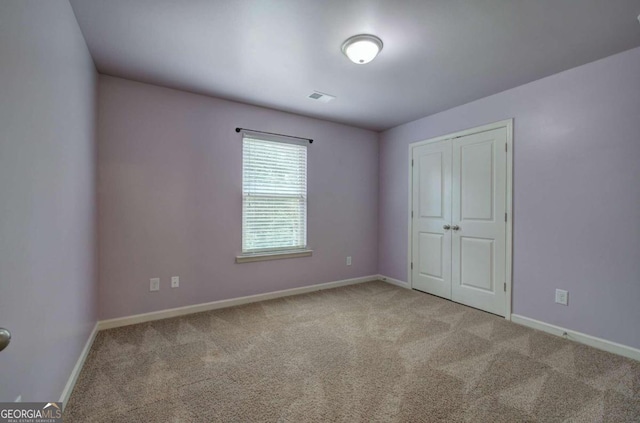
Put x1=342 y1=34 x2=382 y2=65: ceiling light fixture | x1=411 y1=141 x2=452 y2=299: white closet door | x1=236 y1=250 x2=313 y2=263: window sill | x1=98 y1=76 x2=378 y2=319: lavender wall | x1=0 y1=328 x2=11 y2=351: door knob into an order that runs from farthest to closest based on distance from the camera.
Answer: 1. x1=411 y1=141 x2=452 y2=299: white closet door
2. x1=236 y1=250 x2=313 y2=263: window sill
3. x1=98 y1=76 x2=378 y2=319: lavender wall
4. x1=342 y1=34 x2=382 y2=65: ceiling light fixture
5. x1=0 y1=328 x2=11 y2=351: door knob

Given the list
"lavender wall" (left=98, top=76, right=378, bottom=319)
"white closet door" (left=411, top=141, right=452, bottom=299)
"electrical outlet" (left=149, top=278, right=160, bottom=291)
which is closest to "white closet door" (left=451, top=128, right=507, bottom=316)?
"white closet door" (left=411, top=141, right=452, bottom=299)

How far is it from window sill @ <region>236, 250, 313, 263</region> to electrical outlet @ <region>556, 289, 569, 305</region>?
2787mm

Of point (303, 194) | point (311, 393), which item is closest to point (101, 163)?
point (303, 194)

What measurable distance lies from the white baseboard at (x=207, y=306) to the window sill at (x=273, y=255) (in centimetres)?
46

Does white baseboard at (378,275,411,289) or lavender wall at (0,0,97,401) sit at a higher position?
lavender wall at (0,0,97,401)

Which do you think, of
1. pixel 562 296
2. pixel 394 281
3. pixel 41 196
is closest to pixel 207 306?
pixel 41 196

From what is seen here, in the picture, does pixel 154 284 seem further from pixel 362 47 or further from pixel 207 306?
pixel 362 47

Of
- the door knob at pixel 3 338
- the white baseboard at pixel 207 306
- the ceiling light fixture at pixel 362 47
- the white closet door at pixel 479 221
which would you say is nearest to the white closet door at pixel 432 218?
the white closet door at pixel 479 221

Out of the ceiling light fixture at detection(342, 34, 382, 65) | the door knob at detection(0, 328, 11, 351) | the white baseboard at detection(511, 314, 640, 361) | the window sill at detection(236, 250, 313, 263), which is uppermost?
Answer: the ceiling light fixture at detection(342, 34, 382, 65)

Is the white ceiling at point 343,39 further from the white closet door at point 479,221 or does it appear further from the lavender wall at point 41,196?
the white closet door at point 479,221

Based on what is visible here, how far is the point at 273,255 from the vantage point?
3725 mm

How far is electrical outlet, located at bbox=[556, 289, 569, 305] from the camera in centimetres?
266

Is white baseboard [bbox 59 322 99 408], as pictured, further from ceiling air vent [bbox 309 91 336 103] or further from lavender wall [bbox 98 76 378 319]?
ceiling air vent [bbox 309 91 336 103]

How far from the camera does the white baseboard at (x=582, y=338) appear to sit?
2.29 meters
